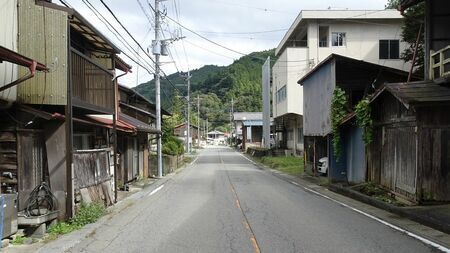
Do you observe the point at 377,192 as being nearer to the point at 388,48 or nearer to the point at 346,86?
the point at 346,86

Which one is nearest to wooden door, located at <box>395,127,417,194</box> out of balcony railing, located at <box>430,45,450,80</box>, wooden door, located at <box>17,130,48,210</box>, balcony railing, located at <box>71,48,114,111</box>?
balcony railing, located at <box>430,45,450,80</box>

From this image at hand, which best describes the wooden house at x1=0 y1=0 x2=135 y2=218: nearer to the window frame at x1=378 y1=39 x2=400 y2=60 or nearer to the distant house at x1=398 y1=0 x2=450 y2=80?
the distant house at x1=398 y1=0 x2=450 y2=80

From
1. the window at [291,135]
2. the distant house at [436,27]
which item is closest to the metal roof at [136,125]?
the distant house at [436,27]

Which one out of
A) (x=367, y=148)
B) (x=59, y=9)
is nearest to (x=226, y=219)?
(x=59, y=9)

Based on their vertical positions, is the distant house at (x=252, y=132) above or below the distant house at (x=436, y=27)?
below

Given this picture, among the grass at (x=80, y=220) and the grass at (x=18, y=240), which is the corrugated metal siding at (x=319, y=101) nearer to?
the grass at (x=80, y=220)

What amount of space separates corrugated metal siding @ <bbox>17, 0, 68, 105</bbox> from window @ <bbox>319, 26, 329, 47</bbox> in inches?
1488

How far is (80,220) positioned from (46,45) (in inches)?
177

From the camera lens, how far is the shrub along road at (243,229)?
9.63 meters

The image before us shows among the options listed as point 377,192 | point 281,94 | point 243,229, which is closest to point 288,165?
point 281,94

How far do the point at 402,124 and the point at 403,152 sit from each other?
93 centimetres

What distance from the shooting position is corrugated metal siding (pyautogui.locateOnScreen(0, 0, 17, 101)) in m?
11.5

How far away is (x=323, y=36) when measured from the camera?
48.7m

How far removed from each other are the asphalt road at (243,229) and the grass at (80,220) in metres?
0.44
